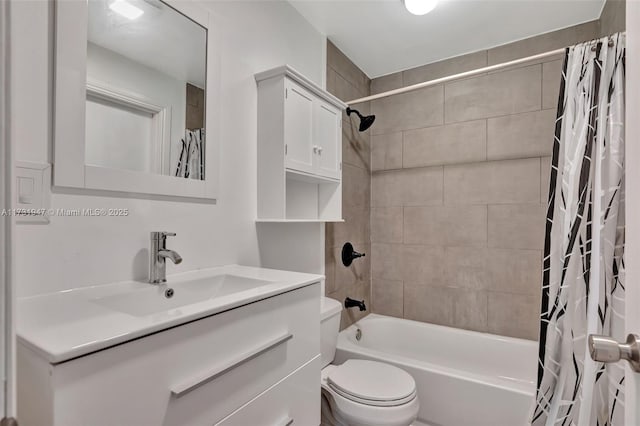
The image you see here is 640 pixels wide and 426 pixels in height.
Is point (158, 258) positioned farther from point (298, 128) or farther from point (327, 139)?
point (327, 139)

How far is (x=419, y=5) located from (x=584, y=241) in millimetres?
1385

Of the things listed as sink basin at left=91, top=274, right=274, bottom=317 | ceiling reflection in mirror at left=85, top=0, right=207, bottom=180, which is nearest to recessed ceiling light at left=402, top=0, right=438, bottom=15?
ceiling reflection in mirror at left=85, top=0, right=207, bottom=180

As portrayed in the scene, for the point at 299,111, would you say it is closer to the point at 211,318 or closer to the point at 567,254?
the point at 211,318

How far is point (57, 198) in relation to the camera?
2.93 feet

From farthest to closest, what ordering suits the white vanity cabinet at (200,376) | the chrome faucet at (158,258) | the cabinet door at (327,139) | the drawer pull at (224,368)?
the cabinet door at (327,139) → the chrome faucet at (158,258) → the drawer pull at (224,368) → the white vanity cabinet at (200,376)

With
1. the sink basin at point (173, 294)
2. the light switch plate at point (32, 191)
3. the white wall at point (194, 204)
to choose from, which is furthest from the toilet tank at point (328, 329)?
the light switch plate at point (32, 191)

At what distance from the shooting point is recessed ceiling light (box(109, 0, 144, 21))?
1036 millimetres

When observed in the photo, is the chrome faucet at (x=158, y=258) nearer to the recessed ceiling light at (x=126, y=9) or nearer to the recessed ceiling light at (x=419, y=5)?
the recessed ceiling light at (x=126, y=9)

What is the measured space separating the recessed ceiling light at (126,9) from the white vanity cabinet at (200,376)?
3.34 ft

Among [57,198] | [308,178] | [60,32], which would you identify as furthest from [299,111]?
[57,198]

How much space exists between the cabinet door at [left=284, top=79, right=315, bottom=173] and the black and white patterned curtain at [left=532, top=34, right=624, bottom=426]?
44.1 inches

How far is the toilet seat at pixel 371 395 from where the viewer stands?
137cm

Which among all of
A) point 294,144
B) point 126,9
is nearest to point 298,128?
point 294,144

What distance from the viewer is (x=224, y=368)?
0.78 m
